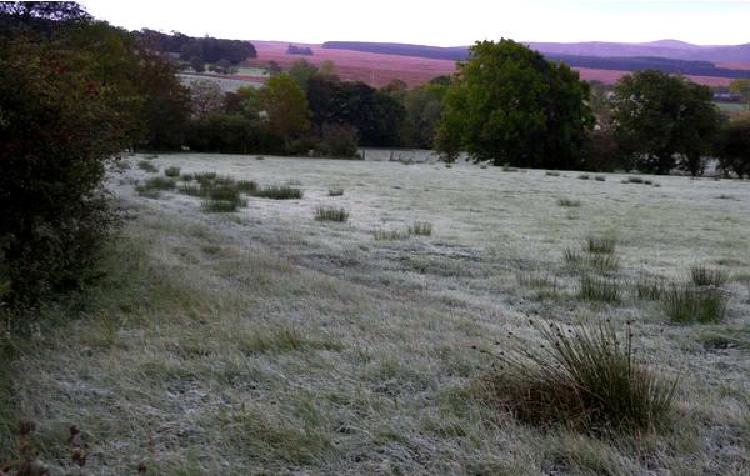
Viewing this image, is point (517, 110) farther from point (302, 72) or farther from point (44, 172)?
point (302, 72)

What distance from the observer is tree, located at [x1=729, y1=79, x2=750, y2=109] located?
99000 mm

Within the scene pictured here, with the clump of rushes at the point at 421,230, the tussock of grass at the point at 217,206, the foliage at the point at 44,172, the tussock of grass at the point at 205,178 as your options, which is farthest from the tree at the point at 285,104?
the foliage at the point at 44,172

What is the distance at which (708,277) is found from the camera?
25.7 feet

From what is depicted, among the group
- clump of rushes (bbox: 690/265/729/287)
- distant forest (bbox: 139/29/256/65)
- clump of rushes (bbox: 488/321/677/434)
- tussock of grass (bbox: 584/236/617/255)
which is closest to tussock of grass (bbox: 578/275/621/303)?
clump of rushes (bbox: 690/265/729/287)

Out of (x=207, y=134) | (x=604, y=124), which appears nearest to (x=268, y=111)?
(x=207, y=134)

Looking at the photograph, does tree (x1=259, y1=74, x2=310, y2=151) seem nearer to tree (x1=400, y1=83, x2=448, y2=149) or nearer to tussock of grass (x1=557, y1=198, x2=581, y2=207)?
tree (x1=400, y1=83, x2=448, y2=149)

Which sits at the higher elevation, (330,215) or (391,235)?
(391,235)

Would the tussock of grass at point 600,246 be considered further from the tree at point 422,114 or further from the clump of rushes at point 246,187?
the tree at point 422,114

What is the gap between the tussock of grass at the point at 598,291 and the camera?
664cm

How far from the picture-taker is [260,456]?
3266 mm

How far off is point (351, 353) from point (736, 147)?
172 ft

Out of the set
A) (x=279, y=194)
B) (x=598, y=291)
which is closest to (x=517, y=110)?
(x=279, y=194)

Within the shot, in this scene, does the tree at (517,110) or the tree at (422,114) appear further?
the tree at (422,114)

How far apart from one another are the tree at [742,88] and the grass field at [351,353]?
10310 cm
